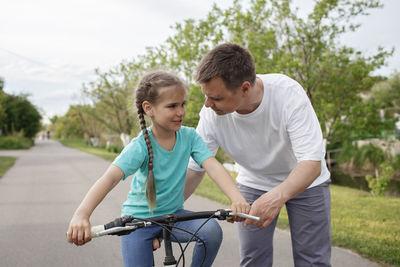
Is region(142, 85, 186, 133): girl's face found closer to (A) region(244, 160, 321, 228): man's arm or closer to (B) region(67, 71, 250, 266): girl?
(B) region(67, 71, 250, 266): girl

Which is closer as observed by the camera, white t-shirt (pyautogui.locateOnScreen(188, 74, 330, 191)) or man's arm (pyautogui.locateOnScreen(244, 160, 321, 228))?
man's arm (pyautogui.locateOnScreen(244, 160, 321, 228))

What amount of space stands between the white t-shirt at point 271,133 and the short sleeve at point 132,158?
56cm

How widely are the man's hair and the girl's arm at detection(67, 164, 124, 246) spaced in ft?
2.51

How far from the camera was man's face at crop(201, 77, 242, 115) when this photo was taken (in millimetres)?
2346

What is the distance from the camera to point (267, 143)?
2701 mm

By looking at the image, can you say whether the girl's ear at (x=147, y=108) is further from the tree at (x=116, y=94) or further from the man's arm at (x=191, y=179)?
the tree at (x=116, y=94)

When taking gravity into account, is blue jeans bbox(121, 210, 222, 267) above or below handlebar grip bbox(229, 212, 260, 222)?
below

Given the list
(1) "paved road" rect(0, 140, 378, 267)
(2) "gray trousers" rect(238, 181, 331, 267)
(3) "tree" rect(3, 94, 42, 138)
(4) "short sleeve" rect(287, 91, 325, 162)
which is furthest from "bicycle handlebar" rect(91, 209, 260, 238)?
(3) "tree" rect(3, 94, 42, 138)

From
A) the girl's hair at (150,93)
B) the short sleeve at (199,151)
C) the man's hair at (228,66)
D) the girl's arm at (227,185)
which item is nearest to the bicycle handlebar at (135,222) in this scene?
the girl's arm at (227,185)

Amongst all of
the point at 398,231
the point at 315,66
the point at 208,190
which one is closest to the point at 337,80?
the point at 315,66

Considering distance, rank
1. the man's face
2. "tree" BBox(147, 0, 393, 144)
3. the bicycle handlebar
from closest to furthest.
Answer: the bicycle handlebar → the man's face → "tree" BBox(147, 0, 393, 144)

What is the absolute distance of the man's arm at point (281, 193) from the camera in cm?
212

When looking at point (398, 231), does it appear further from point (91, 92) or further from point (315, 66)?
point (91, 92)

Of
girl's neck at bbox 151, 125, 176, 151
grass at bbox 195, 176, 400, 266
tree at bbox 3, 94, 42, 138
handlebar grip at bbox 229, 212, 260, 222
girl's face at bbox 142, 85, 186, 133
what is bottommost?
grass at bbox 195, 176, 400, 266
